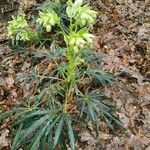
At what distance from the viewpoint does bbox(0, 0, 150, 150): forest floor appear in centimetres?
346

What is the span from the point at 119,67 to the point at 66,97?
101 centimetres

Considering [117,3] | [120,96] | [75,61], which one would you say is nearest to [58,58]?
[75,61]

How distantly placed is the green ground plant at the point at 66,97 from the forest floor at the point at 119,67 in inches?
6.1

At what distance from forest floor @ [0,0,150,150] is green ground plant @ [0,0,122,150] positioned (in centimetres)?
16

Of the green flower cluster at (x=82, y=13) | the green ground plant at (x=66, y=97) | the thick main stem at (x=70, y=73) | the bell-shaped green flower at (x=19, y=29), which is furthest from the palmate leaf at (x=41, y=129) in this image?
the bell-shaped green flower at (x=19, y=29)

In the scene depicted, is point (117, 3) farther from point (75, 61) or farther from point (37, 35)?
point (75, 61)

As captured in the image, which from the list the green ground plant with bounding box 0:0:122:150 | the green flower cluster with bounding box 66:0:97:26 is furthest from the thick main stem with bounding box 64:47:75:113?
the green flower cluster with bounding box 66:0:97:26

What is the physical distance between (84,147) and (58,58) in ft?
3.77

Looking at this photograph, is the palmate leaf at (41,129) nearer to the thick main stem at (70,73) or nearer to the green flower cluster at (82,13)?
the thick main stem at (70,73)

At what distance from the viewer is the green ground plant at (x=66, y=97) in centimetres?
310

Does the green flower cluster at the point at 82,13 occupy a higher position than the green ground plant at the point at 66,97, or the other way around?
the green flower cluster at the point at 82,13

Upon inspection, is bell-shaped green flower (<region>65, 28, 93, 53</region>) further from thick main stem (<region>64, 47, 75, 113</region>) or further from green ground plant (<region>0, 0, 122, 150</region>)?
thick main stem (<region>64, 47, 75, 113</region>)

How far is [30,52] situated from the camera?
459cm

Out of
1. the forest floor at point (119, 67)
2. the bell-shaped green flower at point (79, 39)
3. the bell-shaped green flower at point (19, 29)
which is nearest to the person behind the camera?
the bell-shaped green flower at point (79, 39)
